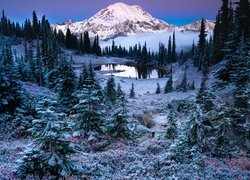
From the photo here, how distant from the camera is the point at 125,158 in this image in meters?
14.1

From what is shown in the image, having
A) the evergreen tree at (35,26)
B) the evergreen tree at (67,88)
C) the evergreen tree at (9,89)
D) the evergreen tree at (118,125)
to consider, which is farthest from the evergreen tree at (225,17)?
the evergreen tree at (35,26)

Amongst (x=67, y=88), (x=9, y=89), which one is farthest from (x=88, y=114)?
(x=67, y=88)

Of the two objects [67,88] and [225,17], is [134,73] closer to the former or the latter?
[225,17]

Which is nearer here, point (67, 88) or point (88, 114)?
point (88, 114)

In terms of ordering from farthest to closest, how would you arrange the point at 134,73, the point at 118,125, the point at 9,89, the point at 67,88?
the point at 134,73 < the point at 67,88 < the point at 9,89 < the point at 118,125

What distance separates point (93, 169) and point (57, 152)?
3.04 m

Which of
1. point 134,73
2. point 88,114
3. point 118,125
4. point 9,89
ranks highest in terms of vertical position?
point 9,89

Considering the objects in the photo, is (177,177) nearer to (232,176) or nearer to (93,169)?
(232,176)

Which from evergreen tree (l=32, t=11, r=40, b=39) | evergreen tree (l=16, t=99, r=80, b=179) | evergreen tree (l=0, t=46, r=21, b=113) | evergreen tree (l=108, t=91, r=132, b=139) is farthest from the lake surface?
evergreen tree (l=16, t=99, r=80, b=179)

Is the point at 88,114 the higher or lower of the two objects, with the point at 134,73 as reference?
higher

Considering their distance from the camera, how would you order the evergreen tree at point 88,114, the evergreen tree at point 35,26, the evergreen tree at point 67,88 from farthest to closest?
the evergreen tree at point 35,26, the evergreen tree at point 67,88, the evergreen tree at point 88,114

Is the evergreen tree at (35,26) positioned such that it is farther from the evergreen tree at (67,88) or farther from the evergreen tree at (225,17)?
Answer: the evergreen tree at (67,88)

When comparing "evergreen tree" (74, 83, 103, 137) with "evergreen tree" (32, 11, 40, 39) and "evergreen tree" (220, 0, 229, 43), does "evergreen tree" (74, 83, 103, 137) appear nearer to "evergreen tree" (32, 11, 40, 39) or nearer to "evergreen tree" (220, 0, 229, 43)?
"evergreen tree" (220, 0, 229, 43)

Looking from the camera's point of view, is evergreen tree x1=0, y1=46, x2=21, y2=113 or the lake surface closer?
evergreen tree x1=0, y1=46, x2=21, y2=113
